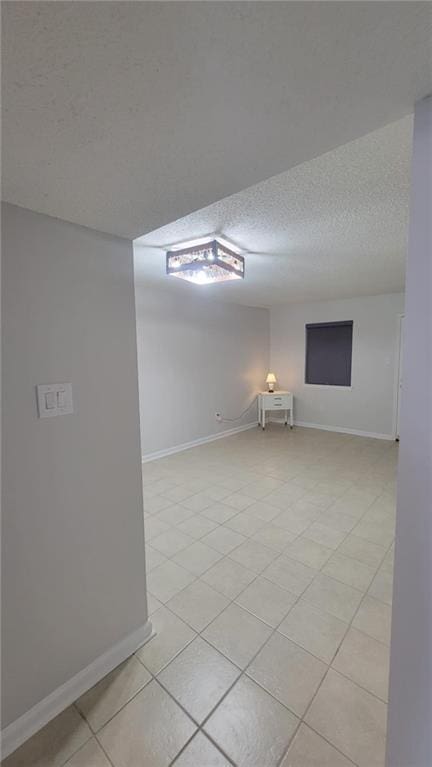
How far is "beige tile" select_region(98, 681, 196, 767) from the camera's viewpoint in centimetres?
109

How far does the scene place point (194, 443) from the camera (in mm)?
4590

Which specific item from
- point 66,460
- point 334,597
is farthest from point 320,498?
point 66,460

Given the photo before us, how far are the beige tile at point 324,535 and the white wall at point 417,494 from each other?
146 cm

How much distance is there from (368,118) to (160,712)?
6.96 ft

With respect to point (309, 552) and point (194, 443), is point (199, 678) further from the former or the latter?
point (194, 443)

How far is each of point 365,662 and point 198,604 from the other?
0.86 m

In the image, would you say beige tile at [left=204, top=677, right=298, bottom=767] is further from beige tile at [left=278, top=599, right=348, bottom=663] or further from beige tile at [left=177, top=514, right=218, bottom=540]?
beige tile at [left=177, top=514, right=218, bottom=540]

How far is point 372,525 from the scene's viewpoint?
2.48 meters

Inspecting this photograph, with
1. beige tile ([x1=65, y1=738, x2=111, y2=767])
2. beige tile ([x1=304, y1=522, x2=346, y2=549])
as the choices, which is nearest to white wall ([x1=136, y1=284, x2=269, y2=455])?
beige tile ([x1=304, y1=522, x2=346, y2=549])

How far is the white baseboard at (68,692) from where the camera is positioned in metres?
1.13

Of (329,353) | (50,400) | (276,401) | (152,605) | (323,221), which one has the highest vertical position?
(323,221)

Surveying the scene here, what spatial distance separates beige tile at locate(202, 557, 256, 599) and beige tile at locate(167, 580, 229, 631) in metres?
0.04

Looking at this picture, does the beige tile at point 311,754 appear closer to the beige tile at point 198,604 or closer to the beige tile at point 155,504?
the beige tile at point 198,604

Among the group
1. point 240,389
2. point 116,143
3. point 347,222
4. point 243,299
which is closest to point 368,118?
point 116,143
